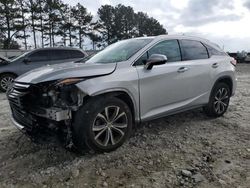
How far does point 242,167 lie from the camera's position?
3.94m

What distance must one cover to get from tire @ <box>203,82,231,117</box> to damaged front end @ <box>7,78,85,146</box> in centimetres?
292

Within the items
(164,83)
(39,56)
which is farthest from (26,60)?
(164,83)

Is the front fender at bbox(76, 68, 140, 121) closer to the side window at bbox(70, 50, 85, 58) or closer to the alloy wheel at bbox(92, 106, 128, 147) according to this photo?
the alloy wheel at bbox(92, 106, 128, 147)

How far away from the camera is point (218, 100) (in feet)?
19.9

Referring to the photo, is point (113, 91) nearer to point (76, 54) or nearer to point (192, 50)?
point (192, 50)

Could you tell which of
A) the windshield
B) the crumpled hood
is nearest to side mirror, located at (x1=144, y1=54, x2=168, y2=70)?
the windshield

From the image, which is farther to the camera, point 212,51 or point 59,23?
point 59,23

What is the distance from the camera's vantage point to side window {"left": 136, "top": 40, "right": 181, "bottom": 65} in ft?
15.9

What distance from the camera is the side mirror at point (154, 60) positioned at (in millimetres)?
4500

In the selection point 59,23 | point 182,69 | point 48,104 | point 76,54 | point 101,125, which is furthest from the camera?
point 59,23

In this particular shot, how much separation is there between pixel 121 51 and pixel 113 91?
1.06 meters

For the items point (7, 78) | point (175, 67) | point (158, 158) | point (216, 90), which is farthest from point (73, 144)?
point (7, 78)

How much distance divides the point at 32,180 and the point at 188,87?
293cm

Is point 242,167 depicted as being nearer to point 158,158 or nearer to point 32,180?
point 158,158
